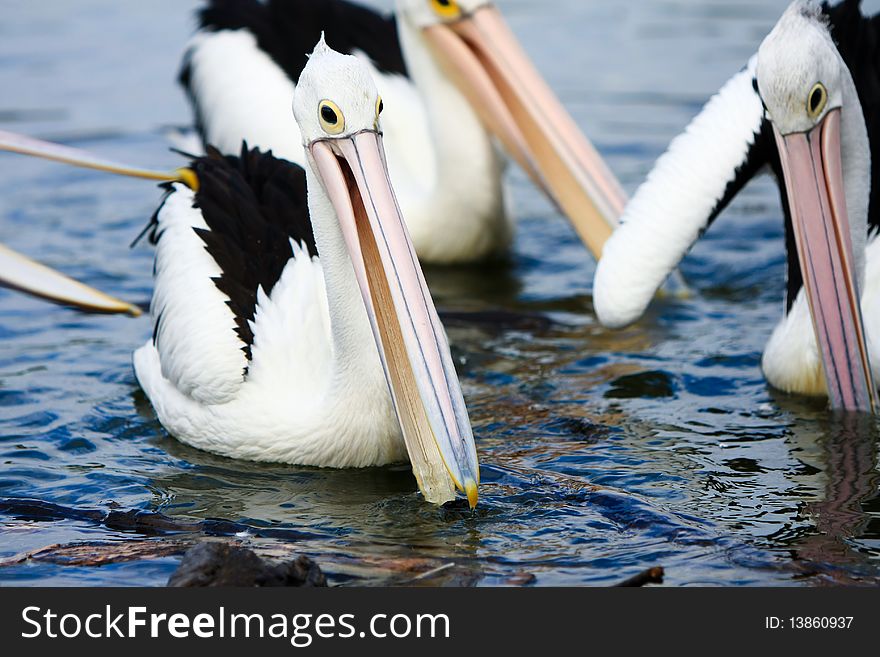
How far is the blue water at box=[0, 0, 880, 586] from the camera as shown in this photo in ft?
13.5

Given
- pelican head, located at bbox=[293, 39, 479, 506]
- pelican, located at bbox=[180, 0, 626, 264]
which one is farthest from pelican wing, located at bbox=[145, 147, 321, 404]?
pelican, located at bbox=[180, 0, 626, 264]

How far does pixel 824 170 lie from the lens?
4.72 m

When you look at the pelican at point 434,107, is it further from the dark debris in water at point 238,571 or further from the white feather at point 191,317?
the dark debris in water at point 238,571

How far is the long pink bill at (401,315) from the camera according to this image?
159 inches

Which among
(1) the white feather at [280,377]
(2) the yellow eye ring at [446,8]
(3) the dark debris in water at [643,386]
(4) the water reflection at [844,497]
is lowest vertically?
(4) the water reflection at [844,497]

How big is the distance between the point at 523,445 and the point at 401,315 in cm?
113

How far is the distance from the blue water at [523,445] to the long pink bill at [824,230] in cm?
41

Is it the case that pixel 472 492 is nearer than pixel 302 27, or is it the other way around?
pixel 472 492

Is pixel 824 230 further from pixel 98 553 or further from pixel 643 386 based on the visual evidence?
pixel 98 553

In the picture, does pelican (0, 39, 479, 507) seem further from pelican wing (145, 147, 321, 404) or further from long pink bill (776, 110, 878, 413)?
long pink bill (776, 110, 878, 413)

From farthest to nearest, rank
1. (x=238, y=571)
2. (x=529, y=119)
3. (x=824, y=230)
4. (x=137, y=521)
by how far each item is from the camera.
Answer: (x=529, y=119), (x=824, y=230), (x=137, y=521), (x=238, y=571)

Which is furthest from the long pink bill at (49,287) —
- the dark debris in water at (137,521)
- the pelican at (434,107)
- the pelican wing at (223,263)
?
the pelican at (434,107)

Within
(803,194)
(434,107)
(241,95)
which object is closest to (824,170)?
(803,194)

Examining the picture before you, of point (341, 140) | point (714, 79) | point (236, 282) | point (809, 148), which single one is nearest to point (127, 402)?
point (236, 282)
